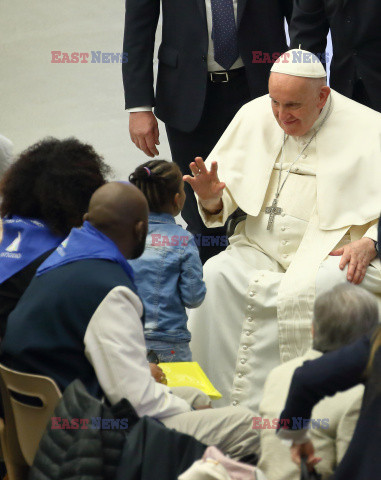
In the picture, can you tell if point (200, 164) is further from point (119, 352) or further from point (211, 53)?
point (119, 352)

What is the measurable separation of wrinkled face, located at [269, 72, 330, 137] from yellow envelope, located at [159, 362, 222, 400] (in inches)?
46.0

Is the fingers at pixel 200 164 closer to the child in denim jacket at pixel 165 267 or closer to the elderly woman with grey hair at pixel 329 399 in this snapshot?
the child in denim jacket at pixel 165 267

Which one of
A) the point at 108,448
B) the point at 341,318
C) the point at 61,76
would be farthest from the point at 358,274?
the point at 61,76

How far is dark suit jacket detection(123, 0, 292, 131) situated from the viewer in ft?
15.4

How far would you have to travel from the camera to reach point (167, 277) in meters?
3.95

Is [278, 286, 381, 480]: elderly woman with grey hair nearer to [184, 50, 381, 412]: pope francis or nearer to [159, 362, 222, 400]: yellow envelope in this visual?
[159, 362, 222, 400]: yellow envelope

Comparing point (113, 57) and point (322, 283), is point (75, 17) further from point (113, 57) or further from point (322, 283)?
point (322, 283)

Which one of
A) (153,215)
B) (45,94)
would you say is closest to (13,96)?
(45,94)

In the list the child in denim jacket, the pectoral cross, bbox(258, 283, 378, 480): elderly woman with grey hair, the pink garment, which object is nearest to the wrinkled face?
the pectoral cross

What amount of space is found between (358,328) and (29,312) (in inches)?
36.2

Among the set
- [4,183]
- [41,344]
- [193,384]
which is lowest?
[193,384]

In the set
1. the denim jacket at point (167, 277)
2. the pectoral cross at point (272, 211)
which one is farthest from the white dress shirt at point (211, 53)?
the denim jacket at point (167, 277)

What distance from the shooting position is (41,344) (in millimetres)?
2744

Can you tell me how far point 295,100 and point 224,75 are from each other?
740 millimetres
